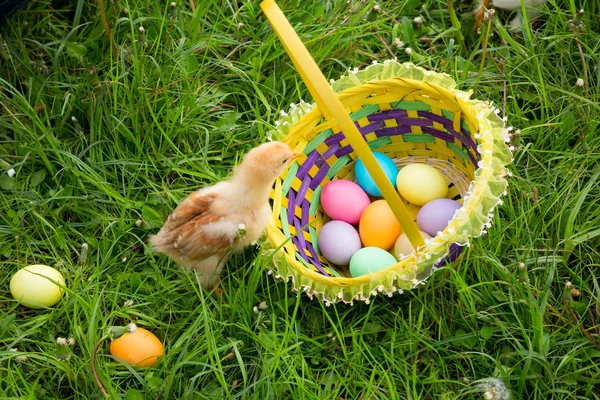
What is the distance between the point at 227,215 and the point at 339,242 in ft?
1.34

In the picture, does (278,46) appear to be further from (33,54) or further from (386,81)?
(33,54)

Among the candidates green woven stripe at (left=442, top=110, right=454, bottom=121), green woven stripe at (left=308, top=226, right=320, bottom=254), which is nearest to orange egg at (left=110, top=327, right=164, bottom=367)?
green woven stripe at (left=308, top=226, right=320, bottom=254)

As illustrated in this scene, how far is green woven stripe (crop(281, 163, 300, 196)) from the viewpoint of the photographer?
247cm

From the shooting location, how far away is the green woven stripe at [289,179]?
247cm

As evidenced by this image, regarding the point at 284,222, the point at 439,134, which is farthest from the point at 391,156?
the point at 284,222

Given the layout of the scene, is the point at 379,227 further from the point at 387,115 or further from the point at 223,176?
the point at 223,176

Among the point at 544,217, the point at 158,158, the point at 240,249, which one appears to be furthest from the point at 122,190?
the point at 544,217

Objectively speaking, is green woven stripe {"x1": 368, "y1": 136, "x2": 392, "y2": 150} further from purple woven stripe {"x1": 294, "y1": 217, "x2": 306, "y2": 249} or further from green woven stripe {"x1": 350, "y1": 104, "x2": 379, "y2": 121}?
purple woven stripe {"x1": 294, "y1": 217, "x2": 306, "y2": 249}

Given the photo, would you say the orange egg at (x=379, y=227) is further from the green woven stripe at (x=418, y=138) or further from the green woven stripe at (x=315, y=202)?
the green woven stripe at (x=418, y=138)

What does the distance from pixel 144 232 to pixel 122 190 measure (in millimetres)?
196

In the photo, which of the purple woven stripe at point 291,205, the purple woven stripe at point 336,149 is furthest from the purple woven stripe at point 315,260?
the purple woven stripe at point 291,205

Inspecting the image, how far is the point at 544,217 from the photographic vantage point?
7.75ft

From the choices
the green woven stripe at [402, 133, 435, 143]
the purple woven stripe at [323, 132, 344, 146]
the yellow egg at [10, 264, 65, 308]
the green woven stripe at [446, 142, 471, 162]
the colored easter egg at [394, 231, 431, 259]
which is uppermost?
the yellow egg at [10, 264, 65, 308]

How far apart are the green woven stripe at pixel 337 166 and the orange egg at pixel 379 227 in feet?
0.81
